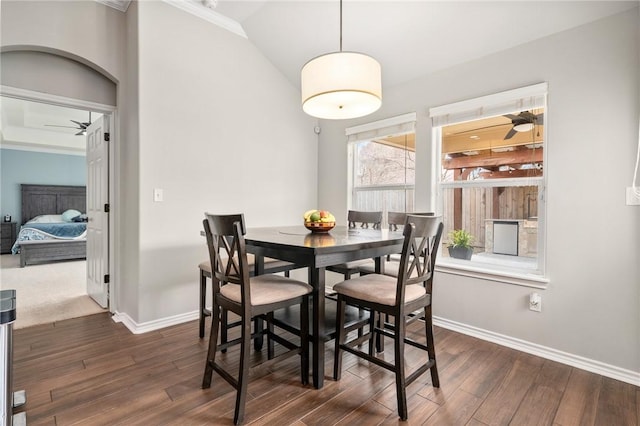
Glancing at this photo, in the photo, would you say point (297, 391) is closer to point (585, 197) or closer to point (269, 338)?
point (269, 338)

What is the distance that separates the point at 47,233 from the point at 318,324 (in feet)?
20.8

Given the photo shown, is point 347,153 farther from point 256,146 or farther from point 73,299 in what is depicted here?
point 73,299

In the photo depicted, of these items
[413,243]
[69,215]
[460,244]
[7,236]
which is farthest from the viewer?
[69,215]

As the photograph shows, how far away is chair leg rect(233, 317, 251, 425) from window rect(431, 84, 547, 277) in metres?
2.01

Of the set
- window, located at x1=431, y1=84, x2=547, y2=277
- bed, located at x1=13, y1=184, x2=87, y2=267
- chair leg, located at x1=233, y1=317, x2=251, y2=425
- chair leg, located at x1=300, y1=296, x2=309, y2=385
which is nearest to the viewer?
chair leg, located at x1=233, y1=317, x2=251, y2=425

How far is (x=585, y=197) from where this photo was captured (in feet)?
7.05

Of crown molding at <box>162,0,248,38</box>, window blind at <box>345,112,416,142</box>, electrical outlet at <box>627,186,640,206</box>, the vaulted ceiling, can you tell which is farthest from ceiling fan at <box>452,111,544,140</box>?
crown molding at <box>162,0,248,38</box>

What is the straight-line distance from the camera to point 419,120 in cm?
309

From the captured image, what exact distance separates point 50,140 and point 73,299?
16.7 feet

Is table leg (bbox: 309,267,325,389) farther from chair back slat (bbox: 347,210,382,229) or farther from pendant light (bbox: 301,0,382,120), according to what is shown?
chair back slat (bbox: 347,210,382,229)

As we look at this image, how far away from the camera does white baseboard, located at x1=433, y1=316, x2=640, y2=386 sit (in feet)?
6.57

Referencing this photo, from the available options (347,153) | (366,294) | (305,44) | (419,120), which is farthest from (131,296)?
(419,120)

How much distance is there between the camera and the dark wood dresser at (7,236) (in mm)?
6664

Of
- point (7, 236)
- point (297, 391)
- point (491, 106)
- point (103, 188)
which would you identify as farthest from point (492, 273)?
point (7, 236)
